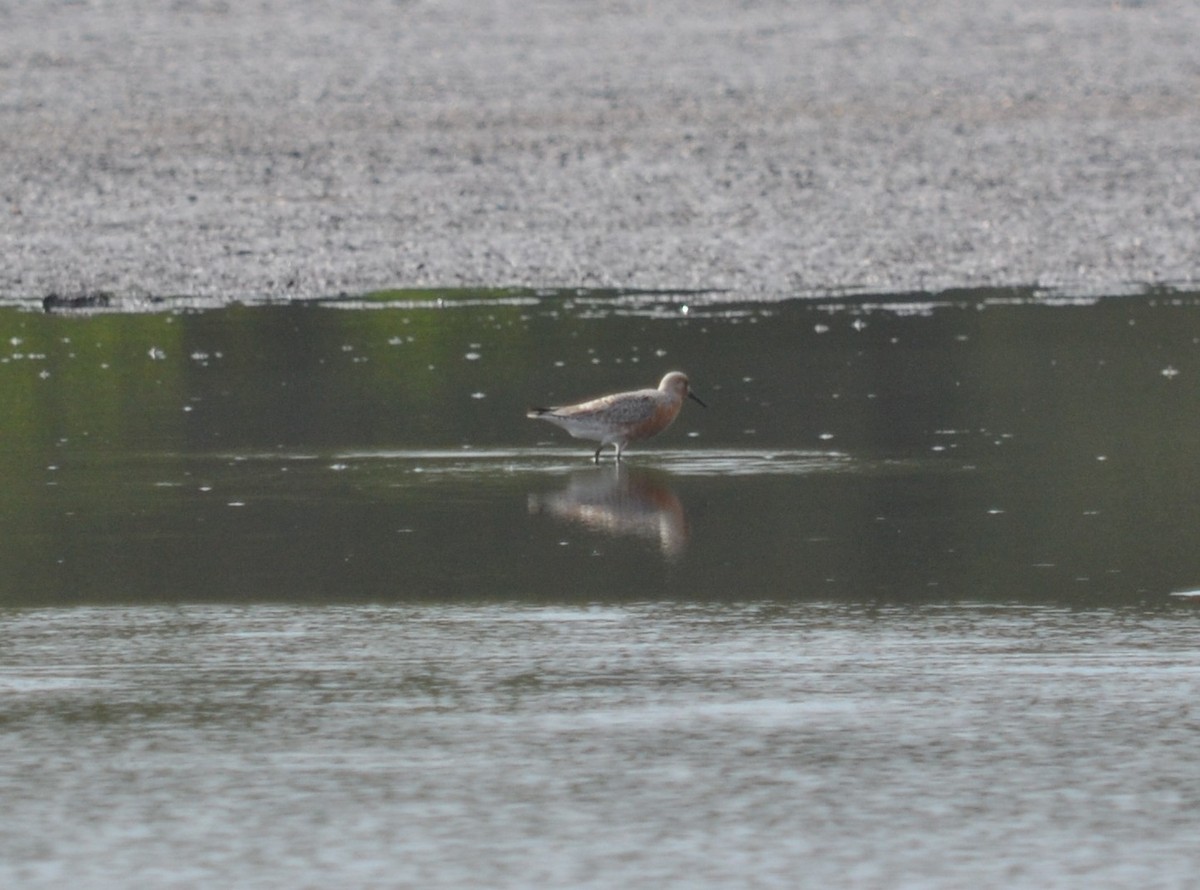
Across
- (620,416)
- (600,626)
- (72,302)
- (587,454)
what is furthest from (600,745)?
(72,302)

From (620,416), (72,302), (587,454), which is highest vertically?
(72,302)

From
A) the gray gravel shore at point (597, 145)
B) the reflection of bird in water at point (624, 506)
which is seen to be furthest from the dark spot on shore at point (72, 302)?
the reflection of bird in water at point (624, 506)

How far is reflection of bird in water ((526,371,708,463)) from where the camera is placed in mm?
9977

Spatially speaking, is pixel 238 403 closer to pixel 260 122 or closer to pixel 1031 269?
pixel 1031 269

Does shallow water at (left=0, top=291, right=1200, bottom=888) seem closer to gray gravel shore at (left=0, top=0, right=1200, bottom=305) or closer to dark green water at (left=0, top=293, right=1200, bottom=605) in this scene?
dark green water at (left=0, top=293, right=1200, bottom=605)

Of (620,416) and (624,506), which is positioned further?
(620,416)

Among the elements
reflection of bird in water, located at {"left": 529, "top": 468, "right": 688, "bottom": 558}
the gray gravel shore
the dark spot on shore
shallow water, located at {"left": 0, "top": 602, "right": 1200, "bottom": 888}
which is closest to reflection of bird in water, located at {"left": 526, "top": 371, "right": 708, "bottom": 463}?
reflection of bird in water, located at {"left": 529, "top": 468, "right": 688, "bottom": 558}

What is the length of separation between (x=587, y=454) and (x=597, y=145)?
10.9 m

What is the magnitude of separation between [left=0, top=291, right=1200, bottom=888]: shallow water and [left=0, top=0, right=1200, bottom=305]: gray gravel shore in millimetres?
4326

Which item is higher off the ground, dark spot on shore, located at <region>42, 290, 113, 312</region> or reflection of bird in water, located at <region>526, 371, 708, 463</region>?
dark spot on shore, located at <region>42, 290, 113, 312</region>

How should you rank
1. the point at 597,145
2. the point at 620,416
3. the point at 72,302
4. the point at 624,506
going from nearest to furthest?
the point at 624,506 < the point at 620,416 < the point at 72,302 < the point at 597,145

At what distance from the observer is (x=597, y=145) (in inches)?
822

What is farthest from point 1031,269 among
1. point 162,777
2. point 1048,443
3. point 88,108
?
point 162,777

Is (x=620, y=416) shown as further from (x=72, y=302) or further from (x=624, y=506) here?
(x=72, y=302)
